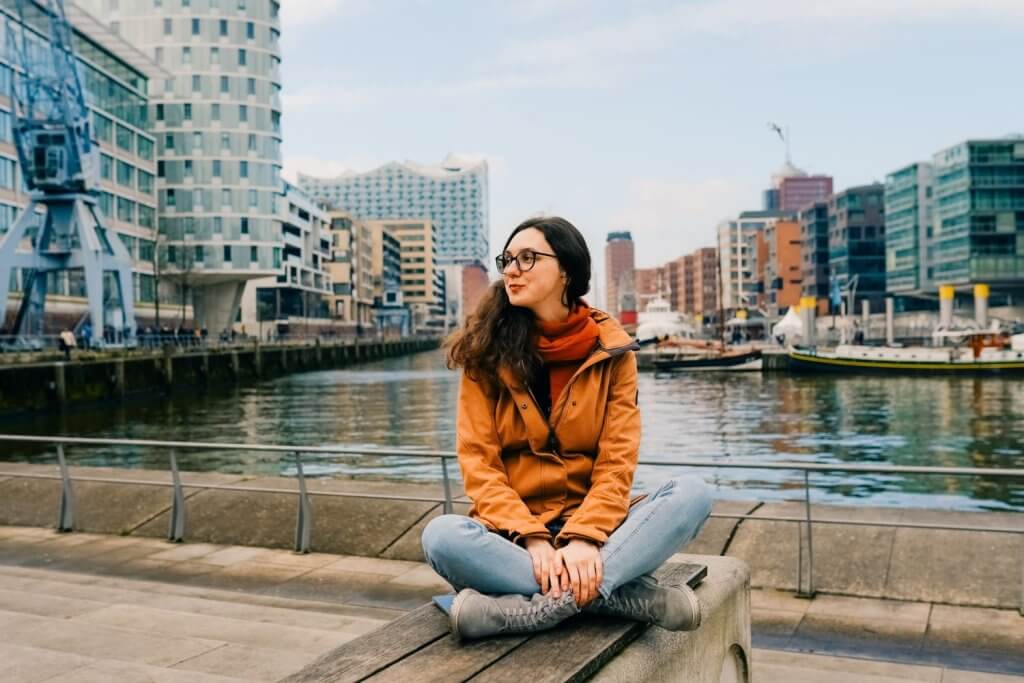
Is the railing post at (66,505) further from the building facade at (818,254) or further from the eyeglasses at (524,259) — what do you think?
the building facade at (818,254)

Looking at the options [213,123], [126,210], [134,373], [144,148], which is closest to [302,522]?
[134,373]

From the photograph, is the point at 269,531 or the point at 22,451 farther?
the point at 22,451

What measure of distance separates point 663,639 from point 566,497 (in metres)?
0.62

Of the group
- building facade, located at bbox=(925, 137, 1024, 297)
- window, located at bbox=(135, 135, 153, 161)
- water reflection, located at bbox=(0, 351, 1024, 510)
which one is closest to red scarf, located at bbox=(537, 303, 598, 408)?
water reflection, located at bbox=(0, 351, 1024, 510)

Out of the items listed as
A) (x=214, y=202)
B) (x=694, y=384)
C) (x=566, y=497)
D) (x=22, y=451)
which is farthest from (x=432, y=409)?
(x=214, y=202)

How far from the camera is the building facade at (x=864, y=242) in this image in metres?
140

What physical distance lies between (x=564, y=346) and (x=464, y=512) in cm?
593

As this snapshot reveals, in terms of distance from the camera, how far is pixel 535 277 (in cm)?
387

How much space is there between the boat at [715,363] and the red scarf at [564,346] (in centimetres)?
6892

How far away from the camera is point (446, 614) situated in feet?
12.0

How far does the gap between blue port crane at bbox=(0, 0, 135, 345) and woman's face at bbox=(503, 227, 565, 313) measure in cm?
5409

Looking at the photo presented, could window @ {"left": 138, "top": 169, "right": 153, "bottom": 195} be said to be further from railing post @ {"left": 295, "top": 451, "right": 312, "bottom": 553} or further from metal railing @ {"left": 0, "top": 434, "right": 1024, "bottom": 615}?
railing post @ {"left": 295, "top": 451, "right": 312, "bottom": 553}

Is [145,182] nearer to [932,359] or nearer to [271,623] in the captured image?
[932,359]

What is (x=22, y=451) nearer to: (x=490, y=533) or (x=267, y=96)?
(x=490, y=533)
